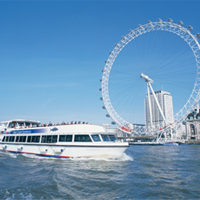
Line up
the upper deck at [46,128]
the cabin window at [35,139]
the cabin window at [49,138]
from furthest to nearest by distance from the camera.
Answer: the cabin window at [35,139] → the cabin window at [49,138] → the upper deck at [46,128]

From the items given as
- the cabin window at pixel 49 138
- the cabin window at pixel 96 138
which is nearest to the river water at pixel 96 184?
the cabin window at pixel 96 138

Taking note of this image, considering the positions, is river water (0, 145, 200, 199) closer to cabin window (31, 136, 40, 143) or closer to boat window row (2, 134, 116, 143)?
boat window row (2, 134, 116, 143)

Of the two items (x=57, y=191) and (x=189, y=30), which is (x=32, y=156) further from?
(x=189, y=30)

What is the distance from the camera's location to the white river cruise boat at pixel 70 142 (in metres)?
18.9

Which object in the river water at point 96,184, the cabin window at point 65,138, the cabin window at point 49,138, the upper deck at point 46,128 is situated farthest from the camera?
the cabin window at point 49,138

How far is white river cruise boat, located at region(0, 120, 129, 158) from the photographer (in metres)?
18.9

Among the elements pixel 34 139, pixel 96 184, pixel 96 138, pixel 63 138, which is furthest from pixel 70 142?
pixel 96 184

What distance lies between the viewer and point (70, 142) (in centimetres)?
2009

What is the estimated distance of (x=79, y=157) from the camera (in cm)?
1939

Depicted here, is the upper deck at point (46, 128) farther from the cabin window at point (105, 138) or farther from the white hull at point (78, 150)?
the white hull at point (78, 150)

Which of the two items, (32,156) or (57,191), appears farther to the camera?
(32,156)

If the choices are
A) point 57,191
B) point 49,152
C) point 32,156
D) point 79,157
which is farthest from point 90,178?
point 32,156

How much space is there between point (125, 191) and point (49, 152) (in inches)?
516

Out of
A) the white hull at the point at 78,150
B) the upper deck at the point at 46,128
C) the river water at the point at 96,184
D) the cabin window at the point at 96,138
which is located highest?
the upper deck at the point at 46,128
